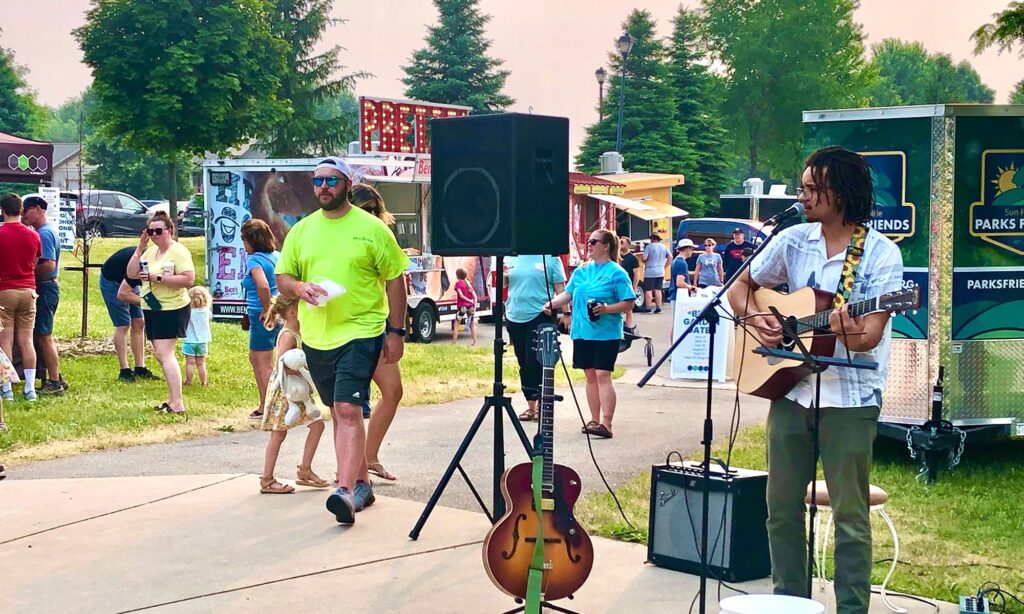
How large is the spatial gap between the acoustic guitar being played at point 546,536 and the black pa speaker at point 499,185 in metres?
1.33

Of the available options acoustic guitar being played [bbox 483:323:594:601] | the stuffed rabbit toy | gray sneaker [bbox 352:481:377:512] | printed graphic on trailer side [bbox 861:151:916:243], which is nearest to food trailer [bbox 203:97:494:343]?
printed graphic on trailer side [bbox 861:151:916:243]

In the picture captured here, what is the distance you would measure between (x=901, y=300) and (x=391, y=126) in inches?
734

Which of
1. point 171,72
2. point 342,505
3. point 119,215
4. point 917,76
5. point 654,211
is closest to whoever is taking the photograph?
point 342,505

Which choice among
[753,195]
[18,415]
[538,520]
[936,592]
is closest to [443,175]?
[538,520]

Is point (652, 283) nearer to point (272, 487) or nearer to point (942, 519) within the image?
point (942, 519)

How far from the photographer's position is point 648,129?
5309 cm

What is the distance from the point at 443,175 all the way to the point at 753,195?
28810mm

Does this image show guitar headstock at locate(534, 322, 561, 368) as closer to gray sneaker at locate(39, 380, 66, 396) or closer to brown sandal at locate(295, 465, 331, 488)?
brown sandal at locate(295, 465, 331, 488)

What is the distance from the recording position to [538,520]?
5.07m

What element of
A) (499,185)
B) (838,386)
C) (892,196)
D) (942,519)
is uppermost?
(892,196)

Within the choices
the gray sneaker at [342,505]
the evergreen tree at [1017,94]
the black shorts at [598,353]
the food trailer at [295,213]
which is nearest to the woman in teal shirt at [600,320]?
the black shorts at [598,353]

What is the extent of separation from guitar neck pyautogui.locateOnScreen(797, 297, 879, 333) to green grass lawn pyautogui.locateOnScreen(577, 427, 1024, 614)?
180 cm

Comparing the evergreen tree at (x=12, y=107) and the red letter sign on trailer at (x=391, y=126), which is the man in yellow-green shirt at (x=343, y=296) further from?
the evergreen tree at (x=12, y=107)

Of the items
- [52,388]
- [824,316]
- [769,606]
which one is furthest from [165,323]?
[769,606]
